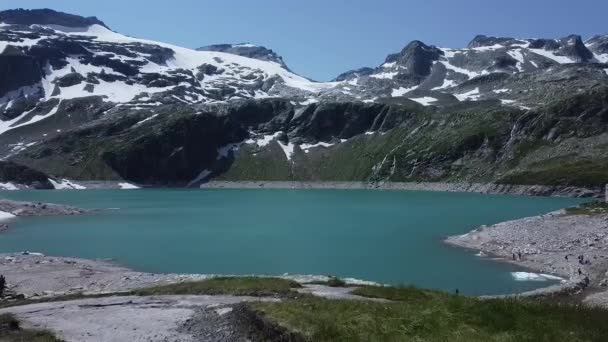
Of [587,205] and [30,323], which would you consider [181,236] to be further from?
[587,205]

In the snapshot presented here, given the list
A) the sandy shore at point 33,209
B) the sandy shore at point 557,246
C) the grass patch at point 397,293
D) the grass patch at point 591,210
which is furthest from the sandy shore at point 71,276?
the sandy shore at point 33,209

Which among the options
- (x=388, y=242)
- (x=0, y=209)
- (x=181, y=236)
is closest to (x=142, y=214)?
(x=0, y=209)

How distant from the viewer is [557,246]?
193ft

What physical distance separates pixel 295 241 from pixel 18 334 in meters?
55.4

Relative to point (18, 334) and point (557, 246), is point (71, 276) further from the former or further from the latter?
point (557, 246)

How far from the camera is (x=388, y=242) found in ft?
230

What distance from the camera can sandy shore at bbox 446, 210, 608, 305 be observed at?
42188 millimetres

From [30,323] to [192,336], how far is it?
7608 millimetres

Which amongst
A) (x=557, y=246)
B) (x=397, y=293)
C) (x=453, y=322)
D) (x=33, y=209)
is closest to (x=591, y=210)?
(x=557, y=246)

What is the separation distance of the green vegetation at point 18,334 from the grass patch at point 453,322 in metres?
7.64

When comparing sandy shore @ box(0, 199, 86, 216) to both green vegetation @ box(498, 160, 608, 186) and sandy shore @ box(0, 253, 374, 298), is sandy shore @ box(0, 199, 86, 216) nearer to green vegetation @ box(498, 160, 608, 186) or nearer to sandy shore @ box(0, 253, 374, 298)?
sandy shore @ box(0, 253, 374, 298)

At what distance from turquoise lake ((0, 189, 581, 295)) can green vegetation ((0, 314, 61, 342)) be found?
31.4 m

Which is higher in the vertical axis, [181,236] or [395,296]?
[395,296]

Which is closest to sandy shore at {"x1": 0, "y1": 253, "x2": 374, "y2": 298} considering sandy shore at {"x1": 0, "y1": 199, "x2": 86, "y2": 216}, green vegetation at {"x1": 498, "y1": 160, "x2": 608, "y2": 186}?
sandy shore at {"x1": 0, "y1": 199, "x2": 86, "y2": 216}
